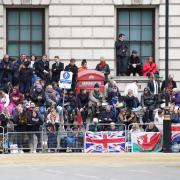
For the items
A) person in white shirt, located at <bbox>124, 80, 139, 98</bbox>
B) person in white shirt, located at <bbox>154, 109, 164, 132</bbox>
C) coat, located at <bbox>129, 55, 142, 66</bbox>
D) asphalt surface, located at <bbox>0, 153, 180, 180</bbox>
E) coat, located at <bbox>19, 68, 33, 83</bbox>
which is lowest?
asphalt surface, located at <bbox>0, 153, 180, 180</bbox>

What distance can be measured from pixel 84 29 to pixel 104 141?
865 cm

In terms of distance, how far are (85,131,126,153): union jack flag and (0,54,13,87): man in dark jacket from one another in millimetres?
4961

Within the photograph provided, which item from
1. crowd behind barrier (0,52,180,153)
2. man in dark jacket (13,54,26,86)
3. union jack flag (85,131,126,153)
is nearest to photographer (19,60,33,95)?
crowd behind barrier (0,52,180,153)

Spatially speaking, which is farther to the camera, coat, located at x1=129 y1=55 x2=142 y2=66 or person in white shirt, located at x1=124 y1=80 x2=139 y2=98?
coat, located at x1=129 y1=55 x2=142 y2=66

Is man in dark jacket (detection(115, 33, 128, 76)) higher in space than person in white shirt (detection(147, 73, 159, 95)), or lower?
higher

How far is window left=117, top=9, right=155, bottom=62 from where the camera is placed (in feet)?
136

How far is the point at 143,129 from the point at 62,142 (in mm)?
3230

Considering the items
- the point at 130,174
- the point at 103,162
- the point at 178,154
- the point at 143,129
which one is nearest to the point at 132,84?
the point at 143,129

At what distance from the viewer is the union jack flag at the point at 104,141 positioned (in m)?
33.3

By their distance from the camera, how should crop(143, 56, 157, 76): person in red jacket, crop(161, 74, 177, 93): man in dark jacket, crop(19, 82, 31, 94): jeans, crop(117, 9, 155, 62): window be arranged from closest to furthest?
1. crop(19, 82, 31, 94): jeans
2. crop(161, 74, 177, 93): man in dark jacket
3. crop(143, 56, 157, 76): person in red jacket
4. crop(117, 9, 155, 62): window

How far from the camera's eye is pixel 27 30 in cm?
4138

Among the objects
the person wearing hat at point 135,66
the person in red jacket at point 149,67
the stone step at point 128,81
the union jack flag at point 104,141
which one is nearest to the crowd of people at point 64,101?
the union jack flag at point 104,141

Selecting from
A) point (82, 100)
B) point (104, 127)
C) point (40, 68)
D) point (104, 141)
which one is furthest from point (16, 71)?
point (104, 141)

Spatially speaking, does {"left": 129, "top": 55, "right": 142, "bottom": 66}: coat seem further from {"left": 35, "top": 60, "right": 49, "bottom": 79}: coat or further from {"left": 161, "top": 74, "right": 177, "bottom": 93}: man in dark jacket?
{"left": 35, "top": 60, "right": 49, "bottom": 79}: coat
